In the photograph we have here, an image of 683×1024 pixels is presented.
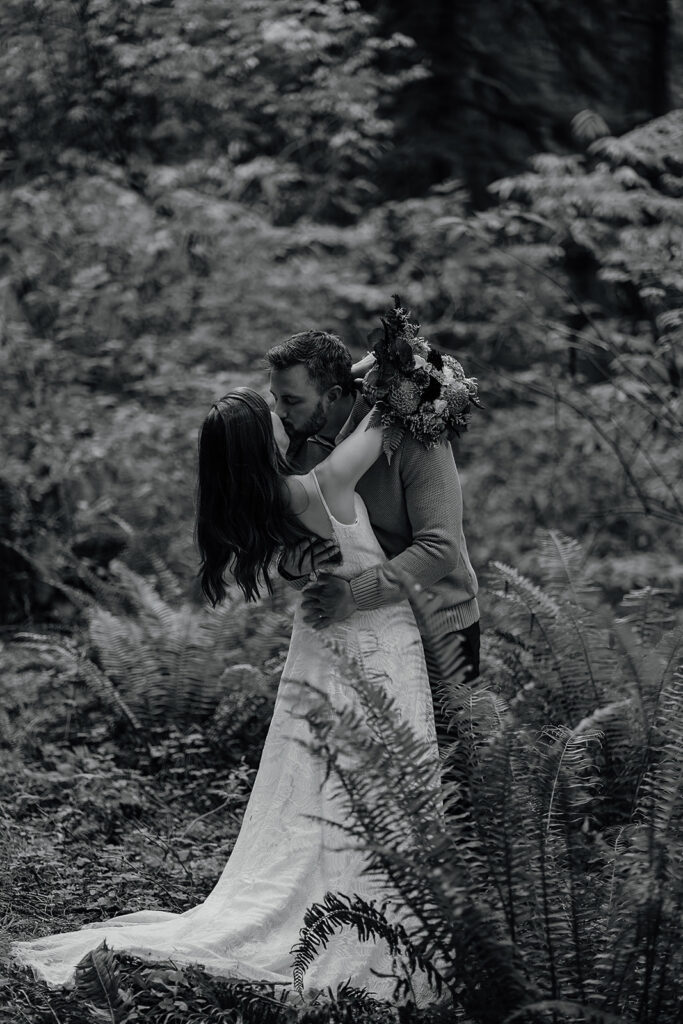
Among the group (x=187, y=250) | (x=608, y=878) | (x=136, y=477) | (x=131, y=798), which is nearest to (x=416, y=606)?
(x=608, y=878)

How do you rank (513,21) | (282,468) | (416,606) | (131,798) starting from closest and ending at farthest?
1. (416,606)
2. (282,468)
3. (131,798)
4. (513,21)

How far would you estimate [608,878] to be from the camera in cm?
304

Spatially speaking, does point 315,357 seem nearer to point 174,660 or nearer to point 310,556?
point 310,556

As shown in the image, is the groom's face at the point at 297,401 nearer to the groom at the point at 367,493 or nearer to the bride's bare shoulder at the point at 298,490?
the groom at the point at 367,493

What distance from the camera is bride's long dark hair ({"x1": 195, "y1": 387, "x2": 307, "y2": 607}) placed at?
10.0 ft

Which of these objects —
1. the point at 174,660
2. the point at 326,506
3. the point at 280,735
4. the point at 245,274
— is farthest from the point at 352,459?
the point at 245,274

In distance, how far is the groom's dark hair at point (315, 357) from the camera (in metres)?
3.27

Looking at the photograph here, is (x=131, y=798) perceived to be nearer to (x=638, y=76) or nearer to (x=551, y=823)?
(x=551, y=823)

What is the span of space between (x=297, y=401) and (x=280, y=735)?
40.5 inches

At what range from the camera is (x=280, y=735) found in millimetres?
3096

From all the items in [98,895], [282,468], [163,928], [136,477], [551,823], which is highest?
[282,468]

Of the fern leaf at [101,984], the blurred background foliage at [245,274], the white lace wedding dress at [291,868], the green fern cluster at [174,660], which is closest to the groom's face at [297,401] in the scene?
the white lace wedding dress at [291,868]

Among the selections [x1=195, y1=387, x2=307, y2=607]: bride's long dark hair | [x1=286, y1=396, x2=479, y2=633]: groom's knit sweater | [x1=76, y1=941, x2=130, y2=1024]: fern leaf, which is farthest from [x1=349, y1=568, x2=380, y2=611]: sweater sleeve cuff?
[x1=76, y1=941, x2=130, y2=1024]: fern leaf

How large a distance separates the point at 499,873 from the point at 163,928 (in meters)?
1.29
